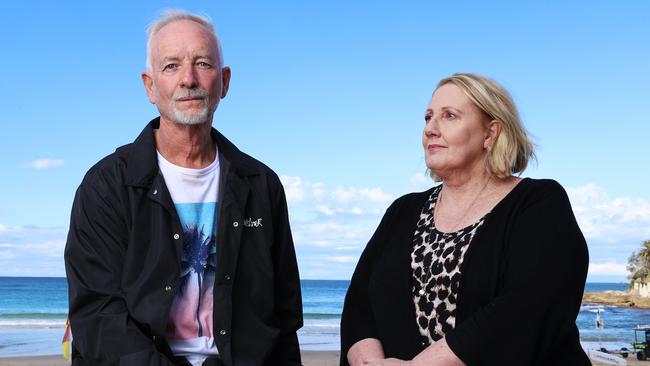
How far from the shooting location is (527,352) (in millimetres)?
3143

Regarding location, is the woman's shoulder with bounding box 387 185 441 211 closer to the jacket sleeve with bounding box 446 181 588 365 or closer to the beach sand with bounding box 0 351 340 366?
the jacket sleeve with bounding box 446 181 588 365

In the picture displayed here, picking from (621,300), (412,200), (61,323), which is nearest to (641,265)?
(621,300)

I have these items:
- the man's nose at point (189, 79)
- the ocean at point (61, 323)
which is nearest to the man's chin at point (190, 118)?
the man's nose at point (189, 79)

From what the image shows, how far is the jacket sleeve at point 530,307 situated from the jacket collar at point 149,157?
1.17m

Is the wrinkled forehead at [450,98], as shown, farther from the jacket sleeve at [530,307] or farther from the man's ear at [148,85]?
the man's ear at [148,85]

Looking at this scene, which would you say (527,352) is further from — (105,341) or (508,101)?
(105,341)

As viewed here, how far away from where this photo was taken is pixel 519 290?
3.14 meters

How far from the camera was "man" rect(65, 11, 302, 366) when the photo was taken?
3.27 metres

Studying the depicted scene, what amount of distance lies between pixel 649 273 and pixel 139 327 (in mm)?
48314

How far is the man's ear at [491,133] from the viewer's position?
347 centimetres

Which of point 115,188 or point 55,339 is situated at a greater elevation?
point 115,188

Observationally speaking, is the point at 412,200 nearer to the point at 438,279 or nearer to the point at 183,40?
the point at 438,279

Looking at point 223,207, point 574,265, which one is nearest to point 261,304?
point 223,207

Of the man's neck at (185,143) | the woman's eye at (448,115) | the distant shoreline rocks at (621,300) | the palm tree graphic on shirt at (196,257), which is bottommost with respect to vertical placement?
the distant shoreline rocks at (621,300)
